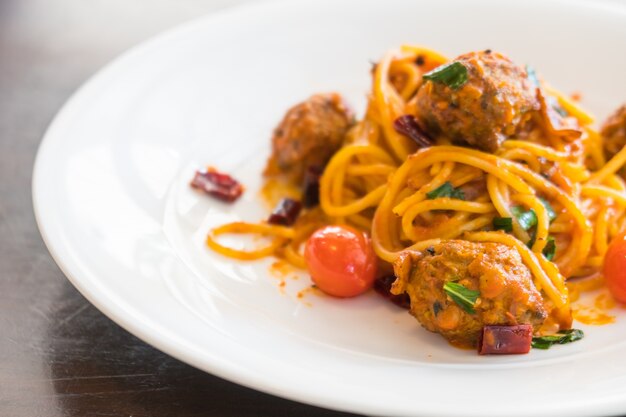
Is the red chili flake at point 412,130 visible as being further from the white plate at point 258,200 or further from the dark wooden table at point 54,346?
the dark wooden table at point 54,346

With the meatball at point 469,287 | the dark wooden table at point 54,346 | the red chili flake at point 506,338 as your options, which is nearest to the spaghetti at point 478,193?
the meatball at point 469,287

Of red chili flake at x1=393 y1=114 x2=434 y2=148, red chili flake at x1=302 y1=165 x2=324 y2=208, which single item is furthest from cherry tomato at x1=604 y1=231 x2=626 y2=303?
red chili flake at x1=302 y1=165 x2=324 y2=208

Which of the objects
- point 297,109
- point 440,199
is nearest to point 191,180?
point 297,109

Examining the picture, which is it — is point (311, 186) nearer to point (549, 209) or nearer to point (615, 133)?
point (549, 209)

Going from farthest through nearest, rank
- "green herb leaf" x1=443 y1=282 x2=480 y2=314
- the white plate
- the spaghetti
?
the spaghetti < "green herb leaf" x1=443 y1=282 x2=480 y2=314 < the white plate

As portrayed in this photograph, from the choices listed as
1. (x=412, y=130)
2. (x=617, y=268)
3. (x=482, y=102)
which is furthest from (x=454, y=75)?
(x=617, y=268)

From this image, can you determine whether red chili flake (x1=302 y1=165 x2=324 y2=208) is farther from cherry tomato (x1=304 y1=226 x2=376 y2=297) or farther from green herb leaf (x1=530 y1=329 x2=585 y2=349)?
green herb leaf (x1=530 y1=329 x2=585 y2=349)

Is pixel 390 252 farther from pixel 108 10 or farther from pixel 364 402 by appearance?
pixel 108 10
